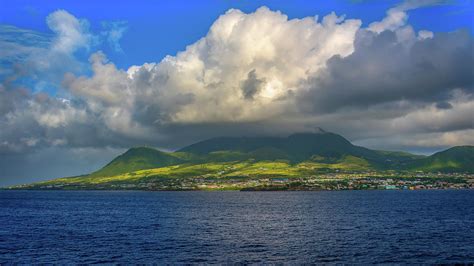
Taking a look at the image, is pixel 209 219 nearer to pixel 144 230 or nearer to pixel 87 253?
pixel 144 230

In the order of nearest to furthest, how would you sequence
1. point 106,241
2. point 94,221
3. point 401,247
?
point 401,247 < point 106,241 < point 94,221

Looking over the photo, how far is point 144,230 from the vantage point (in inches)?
5325

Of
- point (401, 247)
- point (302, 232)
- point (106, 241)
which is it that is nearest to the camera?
point (401, 247)

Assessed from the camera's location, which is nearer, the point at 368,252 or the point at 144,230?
the point at 368,252

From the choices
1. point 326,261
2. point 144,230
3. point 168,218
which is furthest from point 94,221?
point 326,261

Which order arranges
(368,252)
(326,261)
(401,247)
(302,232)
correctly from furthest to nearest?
(302,232) → (401,247) → (368,252) → (326,261)

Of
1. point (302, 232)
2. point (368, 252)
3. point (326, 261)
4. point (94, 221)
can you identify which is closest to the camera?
point (326, 261)

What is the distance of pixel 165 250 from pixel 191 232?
31.1 metres

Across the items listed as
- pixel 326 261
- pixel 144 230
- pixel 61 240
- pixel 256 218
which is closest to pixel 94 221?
pixel 144 230

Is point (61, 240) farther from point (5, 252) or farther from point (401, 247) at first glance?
point (401, 247)

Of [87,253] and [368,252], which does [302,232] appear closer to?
[368,252]

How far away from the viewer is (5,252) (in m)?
96.6

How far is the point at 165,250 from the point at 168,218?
7638cm

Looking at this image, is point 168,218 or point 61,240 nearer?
point 61,240
